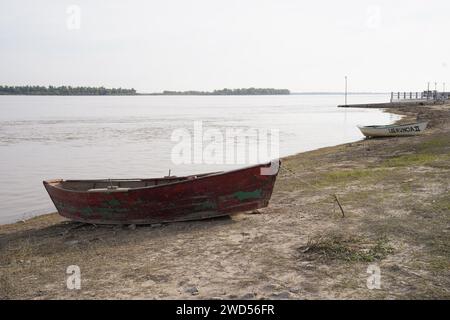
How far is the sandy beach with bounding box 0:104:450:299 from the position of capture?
238 inches

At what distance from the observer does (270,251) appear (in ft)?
24.4

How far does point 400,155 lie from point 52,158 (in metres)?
18.8

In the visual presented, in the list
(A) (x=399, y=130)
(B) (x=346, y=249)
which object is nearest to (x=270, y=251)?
(B) (x=346, y=249)

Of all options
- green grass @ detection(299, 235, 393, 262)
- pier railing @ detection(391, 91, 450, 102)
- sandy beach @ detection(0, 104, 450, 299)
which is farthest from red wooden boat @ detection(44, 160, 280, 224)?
pier railing @ detection(391, 91, 450, 102)

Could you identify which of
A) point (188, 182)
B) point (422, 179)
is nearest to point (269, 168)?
point (188, 182)

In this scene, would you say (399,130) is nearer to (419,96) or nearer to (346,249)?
(346,249)

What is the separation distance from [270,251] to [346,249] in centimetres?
125

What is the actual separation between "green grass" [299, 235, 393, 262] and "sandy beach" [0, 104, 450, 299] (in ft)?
0.05

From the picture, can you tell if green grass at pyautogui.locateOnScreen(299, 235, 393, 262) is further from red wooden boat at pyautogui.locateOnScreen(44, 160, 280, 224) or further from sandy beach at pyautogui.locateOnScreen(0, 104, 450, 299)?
red wooden boat at pyautogui.locateOnScreen(44, 160, 280, 224)

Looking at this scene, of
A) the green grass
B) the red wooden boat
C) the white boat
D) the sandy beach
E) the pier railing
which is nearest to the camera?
the sandy beach

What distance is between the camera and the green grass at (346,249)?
680 cm

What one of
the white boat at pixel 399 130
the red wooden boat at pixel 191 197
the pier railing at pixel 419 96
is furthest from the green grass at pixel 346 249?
the pier railing at pixel 419 96

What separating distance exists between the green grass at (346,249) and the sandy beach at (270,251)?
0.05 feet

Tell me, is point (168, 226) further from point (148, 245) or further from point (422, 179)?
point (422, 179)
